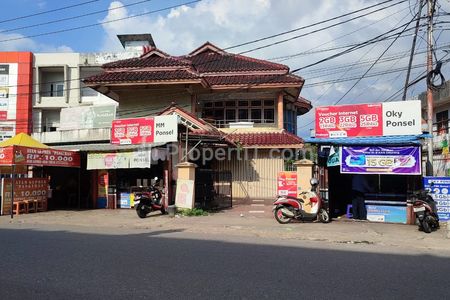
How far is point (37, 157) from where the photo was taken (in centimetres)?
1939

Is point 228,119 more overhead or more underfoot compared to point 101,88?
more underfoot

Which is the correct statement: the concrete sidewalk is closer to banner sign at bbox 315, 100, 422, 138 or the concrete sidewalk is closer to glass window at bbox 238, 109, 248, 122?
banner sign at bbox 315, 100, 422, 138

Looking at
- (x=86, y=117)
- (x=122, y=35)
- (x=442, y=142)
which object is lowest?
(x=442, y=142)

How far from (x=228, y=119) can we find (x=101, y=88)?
7344mm

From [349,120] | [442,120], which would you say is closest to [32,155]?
[349,120]

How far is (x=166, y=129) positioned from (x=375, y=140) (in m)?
7.98

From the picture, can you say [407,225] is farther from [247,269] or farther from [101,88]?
[101,88]

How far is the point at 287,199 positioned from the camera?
47.4 feet

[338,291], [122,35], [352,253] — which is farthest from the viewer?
[122,35]

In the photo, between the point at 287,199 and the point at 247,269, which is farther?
the point at 287,199

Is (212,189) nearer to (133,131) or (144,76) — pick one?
(133,131)

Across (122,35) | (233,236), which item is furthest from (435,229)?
(122,35)

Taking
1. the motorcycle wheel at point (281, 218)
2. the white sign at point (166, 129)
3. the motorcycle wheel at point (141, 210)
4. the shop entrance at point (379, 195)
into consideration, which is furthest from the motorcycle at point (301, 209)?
the white sign at point (166, 129)

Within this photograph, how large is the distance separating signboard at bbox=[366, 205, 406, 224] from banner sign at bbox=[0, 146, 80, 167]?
530 inches
